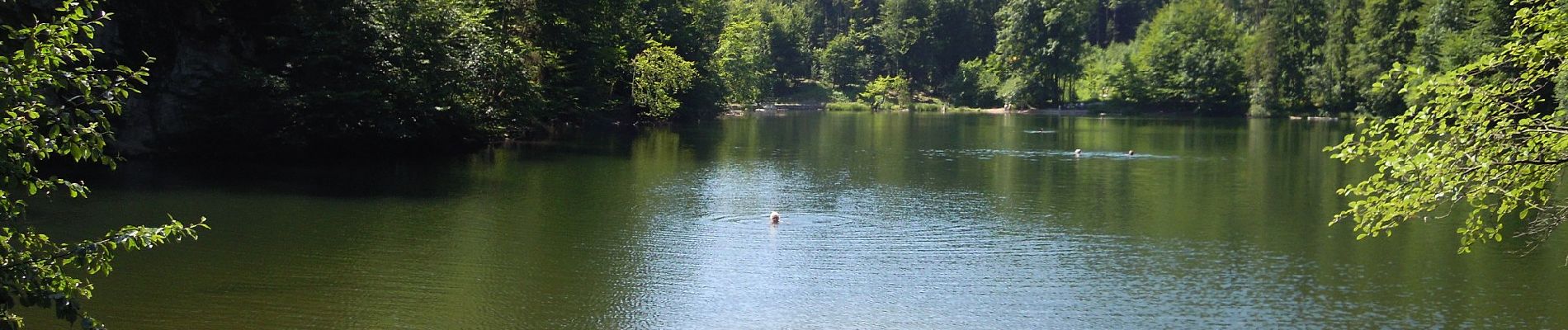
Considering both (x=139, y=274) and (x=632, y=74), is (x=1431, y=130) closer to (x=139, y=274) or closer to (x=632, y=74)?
(x=139, y=274)

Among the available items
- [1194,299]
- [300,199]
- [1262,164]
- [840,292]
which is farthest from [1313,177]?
[300,199]

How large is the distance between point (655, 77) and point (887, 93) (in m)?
60.3

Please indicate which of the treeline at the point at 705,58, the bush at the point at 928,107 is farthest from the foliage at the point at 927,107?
the treeline at the point at 705,58

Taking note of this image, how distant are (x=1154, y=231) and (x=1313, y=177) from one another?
13.4 m

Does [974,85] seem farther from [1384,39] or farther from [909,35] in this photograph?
[1384,39]

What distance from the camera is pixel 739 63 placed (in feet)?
266

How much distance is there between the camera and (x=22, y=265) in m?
6.92

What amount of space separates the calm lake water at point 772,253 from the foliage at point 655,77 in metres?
20.3

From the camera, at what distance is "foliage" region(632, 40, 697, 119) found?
5422 centimetres

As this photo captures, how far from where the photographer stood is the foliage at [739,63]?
240 ft

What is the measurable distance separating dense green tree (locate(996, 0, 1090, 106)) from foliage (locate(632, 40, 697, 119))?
48452mm

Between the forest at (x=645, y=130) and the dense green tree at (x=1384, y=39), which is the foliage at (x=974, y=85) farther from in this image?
the dense green tree at (x=1384, y=39)

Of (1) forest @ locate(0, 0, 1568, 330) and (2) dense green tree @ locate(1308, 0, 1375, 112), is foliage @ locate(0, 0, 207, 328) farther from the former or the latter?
(2) dense green tree @ locate(1308, 0, 1375, 112)

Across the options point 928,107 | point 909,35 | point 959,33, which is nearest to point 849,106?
point 928,107
